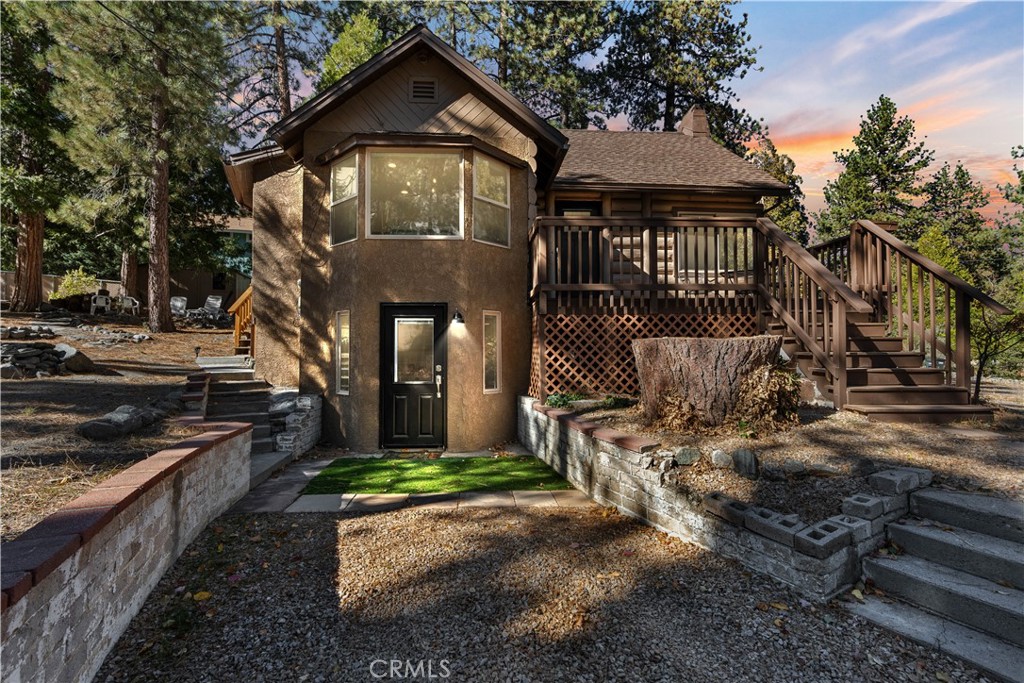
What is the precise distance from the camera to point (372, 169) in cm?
809

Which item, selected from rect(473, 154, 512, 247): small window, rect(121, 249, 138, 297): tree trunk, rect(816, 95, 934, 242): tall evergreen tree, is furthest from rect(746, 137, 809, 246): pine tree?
rect(121, 249, 138, 297): tree trunk

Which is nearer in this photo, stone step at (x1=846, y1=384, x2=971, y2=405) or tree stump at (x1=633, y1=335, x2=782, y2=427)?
tree stump at (x1=633, y1=335, x2=782, y2=427)

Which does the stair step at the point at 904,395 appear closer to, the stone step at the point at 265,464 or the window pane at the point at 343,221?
the stone step at the point at 265,464

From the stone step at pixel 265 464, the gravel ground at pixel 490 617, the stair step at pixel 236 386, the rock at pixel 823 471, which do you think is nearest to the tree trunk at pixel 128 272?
the stair step at pixel 236 386

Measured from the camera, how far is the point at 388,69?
8484mm

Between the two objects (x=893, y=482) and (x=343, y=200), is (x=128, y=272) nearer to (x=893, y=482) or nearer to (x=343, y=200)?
(x=343, y=200)

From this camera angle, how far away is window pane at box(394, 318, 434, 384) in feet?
26.2

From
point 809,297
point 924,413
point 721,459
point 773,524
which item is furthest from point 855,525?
point 809,297

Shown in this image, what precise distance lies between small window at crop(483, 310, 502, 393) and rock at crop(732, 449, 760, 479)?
4.65 metres

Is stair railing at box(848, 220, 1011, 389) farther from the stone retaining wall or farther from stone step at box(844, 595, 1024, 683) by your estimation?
stone step at box(844, 595, 1024, 683)

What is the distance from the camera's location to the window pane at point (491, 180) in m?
8.30

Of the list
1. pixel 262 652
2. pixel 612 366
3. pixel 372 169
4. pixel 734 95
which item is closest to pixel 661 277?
pixel 612 366

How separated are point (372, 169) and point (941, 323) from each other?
11.3 metres

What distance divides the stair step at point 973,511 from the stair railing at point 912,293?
2.75 meters
